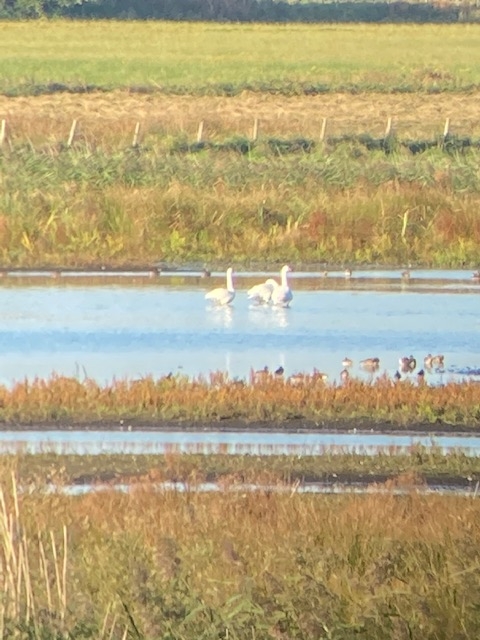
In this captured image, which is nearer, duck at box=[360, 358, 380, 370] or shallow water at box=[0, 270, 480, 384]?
duck at box=[360, 358, 380, 370]

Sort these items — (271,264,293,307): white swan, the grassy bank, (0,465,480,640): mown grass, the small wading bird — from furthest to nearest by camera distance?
(271,264,293,307): white swan → the small wading bird → the grassy bank → (0,465,480,640): mown grass

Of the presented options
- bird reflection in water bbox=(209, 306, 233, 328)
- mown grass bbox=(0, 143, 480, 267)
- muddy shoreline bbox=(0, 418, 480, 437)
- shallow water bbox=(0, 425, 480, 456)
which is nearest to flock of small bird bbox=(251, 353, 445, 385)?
muddy shoreline bbox=(0, 418, 480, 437)

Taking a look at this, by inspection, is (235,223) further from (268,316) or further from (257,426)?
(257,426)

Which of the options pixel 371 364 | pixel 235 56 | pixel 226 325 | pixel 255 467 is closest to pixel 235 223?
pixel 226 325

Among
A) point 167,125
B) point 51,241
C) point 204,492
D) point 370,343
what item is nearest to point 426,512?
point 204,492

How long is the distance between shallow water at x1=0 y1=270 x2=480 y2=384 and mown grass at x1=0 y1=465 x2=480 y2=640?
5.95 meters

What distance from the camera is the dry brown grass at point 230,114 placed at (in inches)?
1644

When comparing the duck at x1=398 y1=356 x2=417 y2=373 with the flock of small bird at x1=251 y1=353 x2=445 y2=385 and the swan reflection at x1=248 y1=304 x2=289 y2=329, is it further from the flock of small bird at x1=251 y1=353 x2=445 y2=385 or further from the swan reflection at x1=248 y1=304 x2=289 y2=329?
the swan reflection at x1=248 y1=304 x2=289 y2=329

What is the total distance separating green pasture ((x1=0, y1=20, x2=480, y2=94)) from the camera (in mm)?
63625

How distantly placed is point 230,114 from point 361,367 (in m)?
33.3

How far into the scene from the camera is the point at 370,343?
Answer: 1908 cm

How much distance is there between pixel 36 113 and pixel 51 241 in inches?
863

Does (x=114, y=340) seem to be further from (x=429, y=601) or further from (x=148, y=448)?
(x=429, y=601)

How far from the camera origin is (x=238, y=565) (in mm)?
7820
